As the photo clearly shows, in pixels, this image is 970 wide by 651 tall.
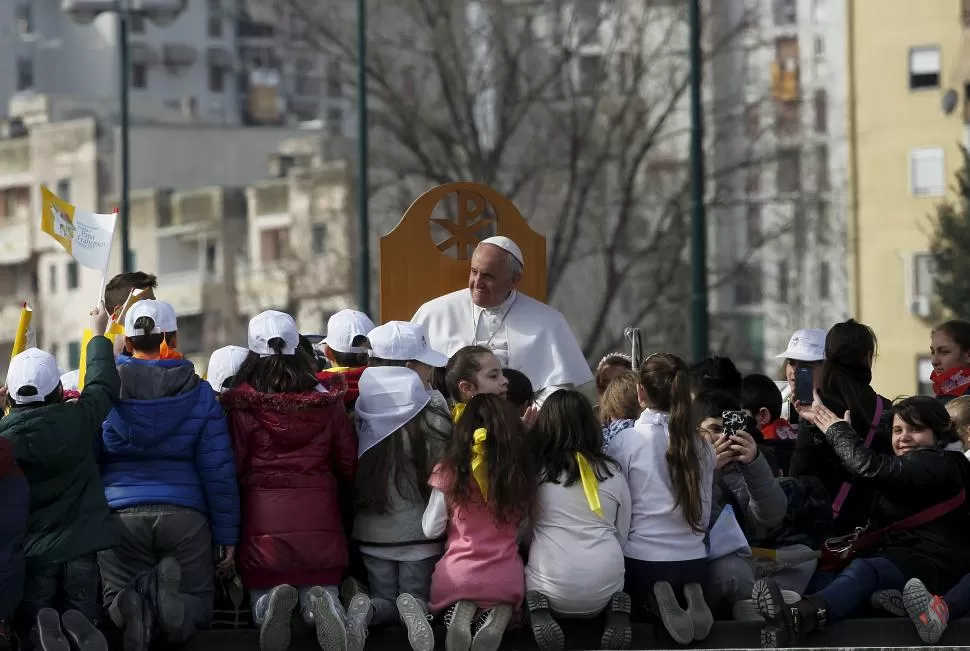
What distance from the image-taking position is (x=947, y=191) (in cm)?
5066

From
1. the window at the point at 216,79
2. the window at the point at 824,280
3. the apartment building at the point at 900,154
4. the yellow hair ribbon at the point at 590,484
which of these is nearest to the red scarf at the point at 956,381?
the yellow hair ribbon at the point at 590,484

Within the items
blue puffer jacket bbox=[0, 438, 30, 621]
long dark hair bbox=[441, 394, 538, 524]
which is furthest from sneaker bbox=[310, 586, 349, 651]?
blue puffer jacket bbox=[0, 438, 30, 621]

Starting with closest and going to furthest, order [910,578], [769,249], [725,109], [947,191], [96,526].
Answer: [96,526]
[910,578]
[725,109]
[947,191]
[769,249]

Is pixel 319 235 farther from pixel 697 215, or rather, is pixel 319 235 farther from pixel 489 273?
pixel 489 273

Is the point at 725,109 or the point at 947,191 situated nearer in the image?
the point at 725,109

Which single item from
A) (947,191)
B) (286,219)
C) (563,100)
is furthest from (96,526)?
(286,219)

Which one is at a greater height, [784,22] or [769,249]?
[784,22]

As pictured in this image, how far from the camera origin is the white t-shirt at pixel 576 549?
8094mm

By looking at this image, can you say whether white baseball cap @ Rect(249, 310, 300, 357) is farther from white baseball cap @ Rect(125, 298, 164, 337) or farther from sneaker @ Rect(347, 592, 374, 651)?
sneaker @ Rect(347, 592, 374, 651)

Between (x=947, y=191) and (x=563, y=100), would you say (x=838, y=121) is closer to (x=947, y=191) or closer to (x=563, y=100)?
(x=947, y=191)

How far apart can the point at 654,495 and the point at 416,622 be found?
44.1 inches

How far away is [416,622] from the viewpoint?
26.3 feet

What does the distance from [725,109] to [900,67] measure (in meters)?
17.4

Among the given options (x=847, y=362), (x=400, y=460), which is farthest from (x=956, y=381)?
(x=400, y=460)
